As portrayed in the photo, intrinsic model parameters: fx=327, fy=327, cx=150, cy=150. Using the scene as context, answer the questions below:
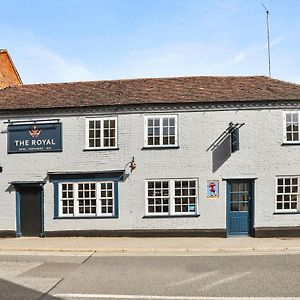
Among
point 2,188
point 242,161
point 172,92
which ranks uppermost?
point 172,92

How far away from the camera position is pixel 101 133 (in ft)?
48.2

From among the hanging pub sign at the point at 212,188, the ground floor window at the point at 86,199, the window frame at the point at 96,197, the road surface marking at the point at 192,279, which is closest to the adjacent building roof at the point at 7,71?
the window frame at the point at 96,197

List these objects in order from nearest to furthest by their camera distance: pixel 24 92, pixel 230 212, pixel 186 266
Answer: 1. pixel 186 266
2. pixel 230 212
3. pixel 24 92

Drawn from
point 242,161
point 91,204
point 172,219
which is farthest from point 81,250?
point 242,161

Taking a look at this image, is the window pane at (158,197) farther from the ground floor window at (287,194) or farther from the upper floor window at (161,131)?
the ground floor window at (287,194)

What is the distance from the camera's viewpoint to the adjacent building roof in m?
21.2

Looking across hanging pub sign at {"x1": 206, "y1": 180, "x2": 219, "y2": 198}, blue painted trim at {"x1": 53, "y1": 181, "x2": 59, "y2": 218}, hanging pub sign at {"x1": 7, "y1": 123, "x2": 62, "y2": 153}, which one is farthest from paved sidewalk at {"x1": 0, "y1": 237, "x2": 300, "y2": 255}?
hanging pub sign at {"x1": 7, "y1": 123, "x2": 62, "y2": 153}

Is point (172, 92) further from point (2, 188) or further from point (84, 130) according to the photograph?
point (2, 188)

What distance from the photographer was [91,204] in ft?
48.0

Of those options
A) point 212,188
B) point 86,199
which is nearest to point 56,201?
point 86,199

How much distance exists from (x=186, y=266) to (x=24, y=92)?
1202cm

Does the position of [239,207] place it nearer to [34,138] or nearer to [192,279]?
[192,279]

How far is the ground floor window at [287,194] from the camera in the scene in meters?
14.1

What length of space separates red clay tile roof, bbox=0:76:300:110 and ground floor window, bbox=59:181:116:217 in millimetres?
3616
